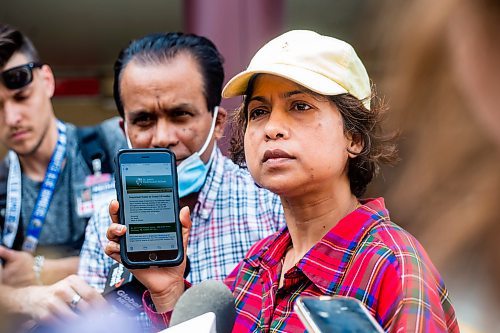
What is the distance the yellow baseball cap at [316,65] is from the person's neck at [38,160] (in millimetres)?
1222

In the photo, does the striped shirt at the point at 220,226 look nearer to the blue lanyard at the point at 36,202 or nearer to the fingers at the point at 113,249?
the blue lanyard at the point at 36,202

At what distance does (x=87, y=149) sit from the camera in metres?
2.45

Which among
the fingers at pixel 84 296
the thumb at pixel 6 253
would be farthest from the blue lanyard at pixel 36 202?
the fingers at pixel 84 296

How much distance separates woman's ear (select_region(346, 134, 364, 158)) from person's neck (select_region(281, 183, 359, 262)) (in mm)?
66

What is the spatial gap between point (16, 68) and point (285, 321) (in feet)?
5.01

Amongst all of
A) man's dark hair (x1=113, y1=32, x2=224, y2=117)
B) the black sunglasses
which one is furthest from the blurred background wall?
the black sunglasses

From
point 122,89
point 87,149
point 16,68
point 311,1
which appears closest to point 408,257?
point 122,89

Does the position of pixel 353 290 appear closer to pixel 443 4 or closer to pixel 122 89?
pixel 443 4

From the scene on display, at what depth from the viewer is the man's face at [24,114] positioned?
7.92 feet

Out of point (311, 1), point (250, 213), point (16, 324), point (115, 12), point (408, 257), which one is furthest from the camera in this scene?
point (115, 12)

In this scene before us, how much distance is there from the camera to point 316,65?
4.46 feet

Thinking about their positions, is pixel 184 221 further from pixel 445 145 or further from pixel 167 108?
pixel 445 145

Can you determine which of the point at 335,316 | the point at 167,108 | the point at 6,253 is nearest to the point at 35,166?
the point at 6,253

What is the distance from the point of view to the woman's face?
1.33 m
